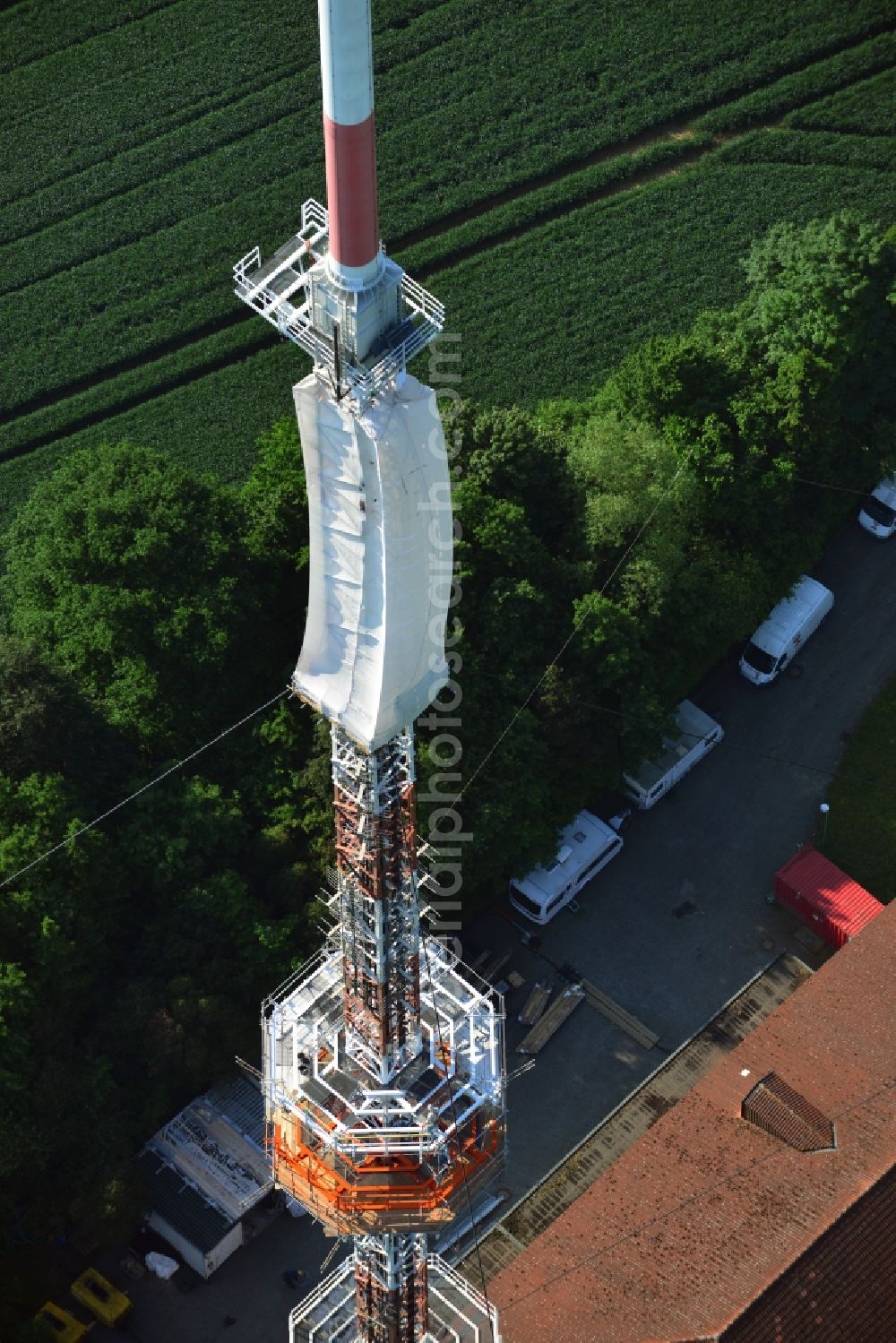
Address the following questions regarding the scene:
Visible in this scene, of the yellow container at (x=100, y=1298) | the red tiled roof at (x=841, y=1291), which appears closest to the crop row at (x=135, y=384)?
the yellow container at (x=100, y=1298)

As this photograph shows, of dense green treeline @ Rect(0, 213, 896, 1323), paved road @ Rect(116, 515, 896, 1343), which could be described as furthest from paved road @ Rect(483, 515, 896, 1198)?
dense green treeline @ Rect(0, 213, 896, 1323)

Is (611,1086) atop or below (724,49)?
below

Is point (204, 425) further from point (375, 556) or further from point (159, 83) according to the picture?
point (375, 556)

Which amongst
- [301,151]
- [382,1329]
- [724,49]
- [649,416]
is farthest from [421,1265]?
[724,49]

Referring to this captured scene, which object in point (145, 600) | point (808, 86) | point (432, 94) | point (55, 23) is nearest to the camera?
point (145, 600)

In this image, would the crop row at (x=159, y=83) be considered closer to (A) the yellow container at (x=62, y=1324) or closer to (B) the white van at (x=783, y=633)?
(B) the white van at (x=783, y=633)

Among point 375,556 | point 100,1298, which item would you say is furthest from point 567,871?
point 375,556

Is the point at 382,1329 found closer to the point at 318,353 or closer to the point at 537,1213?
the point at 537,1213
